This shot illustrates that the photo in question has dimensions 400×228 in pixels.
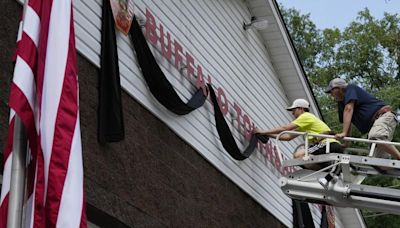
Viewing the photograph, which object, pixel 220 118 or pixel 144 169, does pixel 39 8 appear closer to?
pixel 144 169

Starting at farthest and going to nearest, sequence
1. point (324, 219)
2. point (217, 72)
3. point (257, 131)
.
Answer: point (324, 219)
point (257, 131)
point (217, 72)

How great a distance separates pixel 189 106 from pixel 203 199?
4.81 ft

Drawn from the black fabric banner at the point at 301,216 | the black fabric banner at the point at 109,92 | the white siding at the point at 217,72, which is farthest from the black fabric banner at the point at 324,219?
the black fabric banner at the point at 109,92

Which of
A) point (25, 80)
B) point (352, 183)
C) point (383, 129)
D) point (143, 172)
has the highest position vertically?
point (25, 80)

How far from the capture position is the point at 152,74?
40.3 feet

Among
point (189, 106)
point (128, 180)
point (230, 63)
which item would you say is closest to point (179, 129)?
point (189, 106)

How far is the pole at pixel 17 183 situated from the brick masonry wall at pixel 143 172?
8.69 ft

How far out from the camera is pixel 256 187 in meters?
16.0

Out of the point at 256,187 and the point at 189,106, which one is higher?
the point at 189,106

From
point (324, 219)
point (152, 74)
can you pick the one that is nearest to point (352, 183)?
point (152, 74)

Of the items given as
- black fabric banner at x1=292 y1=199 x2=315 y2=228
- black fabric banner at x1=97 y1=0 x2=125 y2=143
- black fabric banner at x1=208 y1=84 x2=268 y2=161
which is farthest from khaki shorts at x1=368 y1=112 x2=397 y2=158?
black fabric banner at x1=292 y1=199 x2=315 y2=228

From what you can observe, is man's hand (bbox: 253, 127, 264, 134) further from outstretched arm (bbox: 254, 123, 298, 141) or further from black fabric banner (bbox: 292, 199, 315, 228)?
black fabric banner (bbox: 292, 199, 315, 228)

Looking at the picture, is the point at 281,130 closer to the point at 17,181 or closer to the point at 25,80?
the point at 25,80

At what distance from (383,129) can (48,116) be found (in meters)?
6.15
